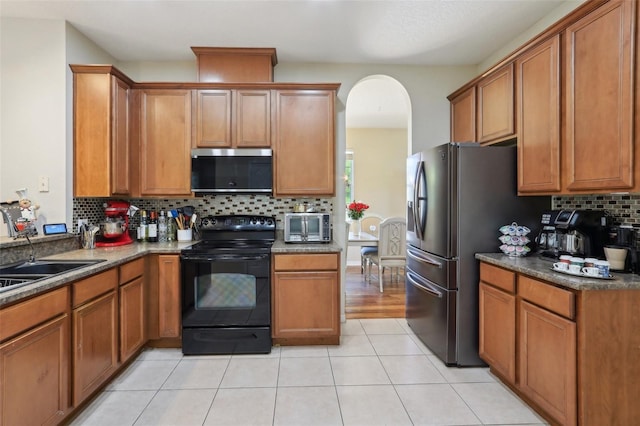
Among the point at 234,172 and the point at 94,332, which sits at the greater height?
the point at 234,172

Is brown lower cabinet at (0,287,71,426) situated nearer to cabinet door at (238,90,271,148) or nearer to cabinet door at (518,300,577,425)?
cabinet door at (238,90,271,148)

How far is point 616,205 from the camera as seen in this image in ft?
6.81

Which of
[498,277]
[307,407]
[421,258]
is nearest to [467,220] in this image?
[498,277]

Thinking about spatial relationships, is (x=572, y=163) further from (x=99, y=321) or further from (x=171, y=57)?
(x=171, y=57)

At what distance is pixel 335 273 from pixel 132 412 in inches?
63.5

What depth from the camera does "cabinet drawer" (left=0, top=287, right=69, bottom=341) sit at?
54.7 inches

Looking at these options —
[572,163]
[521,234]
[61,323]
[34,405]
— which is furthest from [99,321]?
[572,163]

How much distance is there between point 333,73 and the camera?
340 centimetres

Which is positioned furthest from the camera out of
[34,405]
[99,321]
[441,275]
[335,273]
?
[335,273]

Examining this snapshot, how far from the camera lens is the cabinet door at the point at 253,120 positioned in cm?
299

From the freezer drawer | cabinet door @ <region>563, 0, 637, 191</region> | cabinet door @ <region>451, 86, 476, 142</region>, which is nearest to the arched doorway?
cabinet door @ <region>451, 86, 476, 142</region>

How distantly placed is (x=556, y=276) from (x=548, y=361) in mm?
477

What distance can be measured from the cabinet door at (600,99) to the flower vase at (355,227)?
3.48 meters

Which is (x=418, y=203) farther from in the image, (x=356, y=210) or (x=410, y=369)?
(x=356, y=210)
